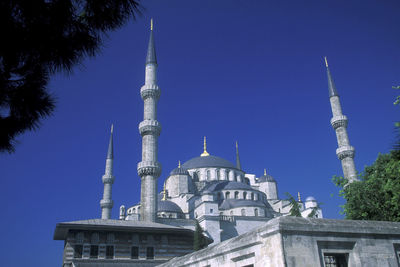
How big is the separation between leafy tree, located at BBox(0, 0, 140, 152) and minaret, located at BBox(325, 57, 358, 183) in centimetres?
2730

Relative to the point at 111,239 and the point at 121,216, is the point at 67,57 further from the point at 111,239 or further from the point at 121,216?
the point at 121,216

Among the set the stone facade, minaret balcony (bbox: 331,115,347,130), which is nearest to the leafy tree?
the stone facade

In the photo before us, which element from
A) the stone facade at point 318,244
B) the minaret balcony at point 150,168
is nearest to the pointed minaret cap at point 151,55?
the minaret balcony at point 150,168

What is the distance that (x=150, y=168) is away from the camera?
27891mm

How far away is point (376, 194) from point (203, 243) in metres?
11.9

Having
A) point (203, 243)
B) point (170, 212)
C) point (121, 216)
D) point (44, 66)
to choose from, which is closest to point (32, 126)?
point (44, 66)

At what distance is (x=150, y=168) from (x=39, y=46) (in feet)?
77.4

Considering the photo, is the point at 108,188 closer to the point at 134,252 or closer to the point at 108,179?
the point at 108,179

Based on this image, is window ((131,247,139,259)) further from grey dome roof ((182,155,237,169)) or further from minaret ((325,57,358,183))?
grey dome roof ((182,155,237,169))

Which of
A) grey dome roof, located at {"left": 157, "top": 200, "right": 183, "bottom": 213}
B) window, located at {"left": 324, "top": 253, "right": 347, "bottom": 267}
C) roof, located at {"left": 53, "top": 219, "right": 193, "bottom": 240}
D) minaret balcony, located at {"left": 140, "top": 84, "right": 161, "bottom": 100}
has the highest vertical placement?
minaret balcony, located at {"left": 140, "top": 84, "right": 161, "bottom": 100}

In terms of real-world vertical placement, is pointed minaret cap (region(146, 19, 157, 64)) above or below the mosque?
above

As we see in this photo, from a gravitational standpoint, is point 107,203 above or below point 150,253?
above

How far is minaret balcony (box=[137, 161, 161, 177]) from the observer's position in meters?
27.9

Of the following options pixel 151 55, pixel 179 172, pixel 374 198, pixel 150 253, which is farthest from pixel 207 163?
pixel 374 198
